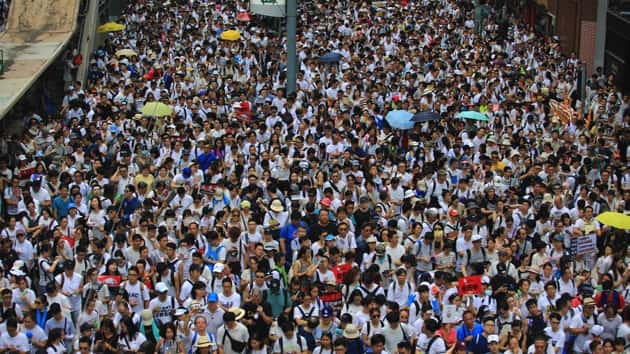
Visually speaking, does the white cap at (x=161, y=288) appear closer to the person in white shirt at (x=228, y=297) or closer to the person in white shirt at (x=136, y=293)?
the person in white shirt at (x=136, y=293)

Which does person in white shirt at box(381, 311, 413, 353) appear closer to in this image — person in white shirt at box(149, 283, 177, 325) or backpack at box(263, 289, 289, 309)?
backpack at box(263, 289, 289, 309)

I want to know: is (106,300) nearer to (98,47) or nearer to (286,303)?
→ (286,303)

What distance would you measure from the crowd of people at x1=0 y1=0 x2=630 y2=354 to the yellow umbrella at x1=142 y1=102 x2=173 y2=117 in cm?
27

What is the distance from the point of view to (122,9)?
35.5 metres

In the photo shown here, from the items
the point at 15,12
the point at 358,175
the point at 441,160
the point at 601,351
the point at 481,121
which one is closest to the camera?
the point at 601,351

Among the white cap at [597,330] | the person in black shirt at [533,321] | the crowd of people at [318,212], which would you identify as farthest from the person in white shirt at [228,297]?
the white cap at [597,330]

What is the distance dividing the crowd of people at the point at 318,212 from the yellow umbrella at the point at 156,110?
272mm

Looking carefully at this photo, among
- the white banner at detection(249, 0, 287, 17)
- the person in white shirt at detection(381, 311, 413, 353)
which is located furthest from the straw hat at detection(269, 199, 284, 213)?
the white banner at detection(249, 0, 287, 17)

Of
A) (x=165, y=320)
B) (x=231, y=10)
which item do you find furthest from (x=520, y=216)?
(x=231, y=10)

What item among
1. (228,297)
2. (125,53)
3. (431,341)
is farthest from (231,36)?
(431,341)

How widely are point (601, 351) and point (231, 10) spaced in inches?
947

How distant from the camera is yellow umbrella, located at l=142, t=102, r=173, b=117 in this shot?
20.3 m

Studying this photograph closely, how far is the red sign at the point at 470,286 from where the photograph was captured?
13.0 meters

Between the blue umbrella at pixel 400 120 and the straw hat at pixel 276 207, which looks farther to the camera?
the blue umbrella at pixel 400 120
